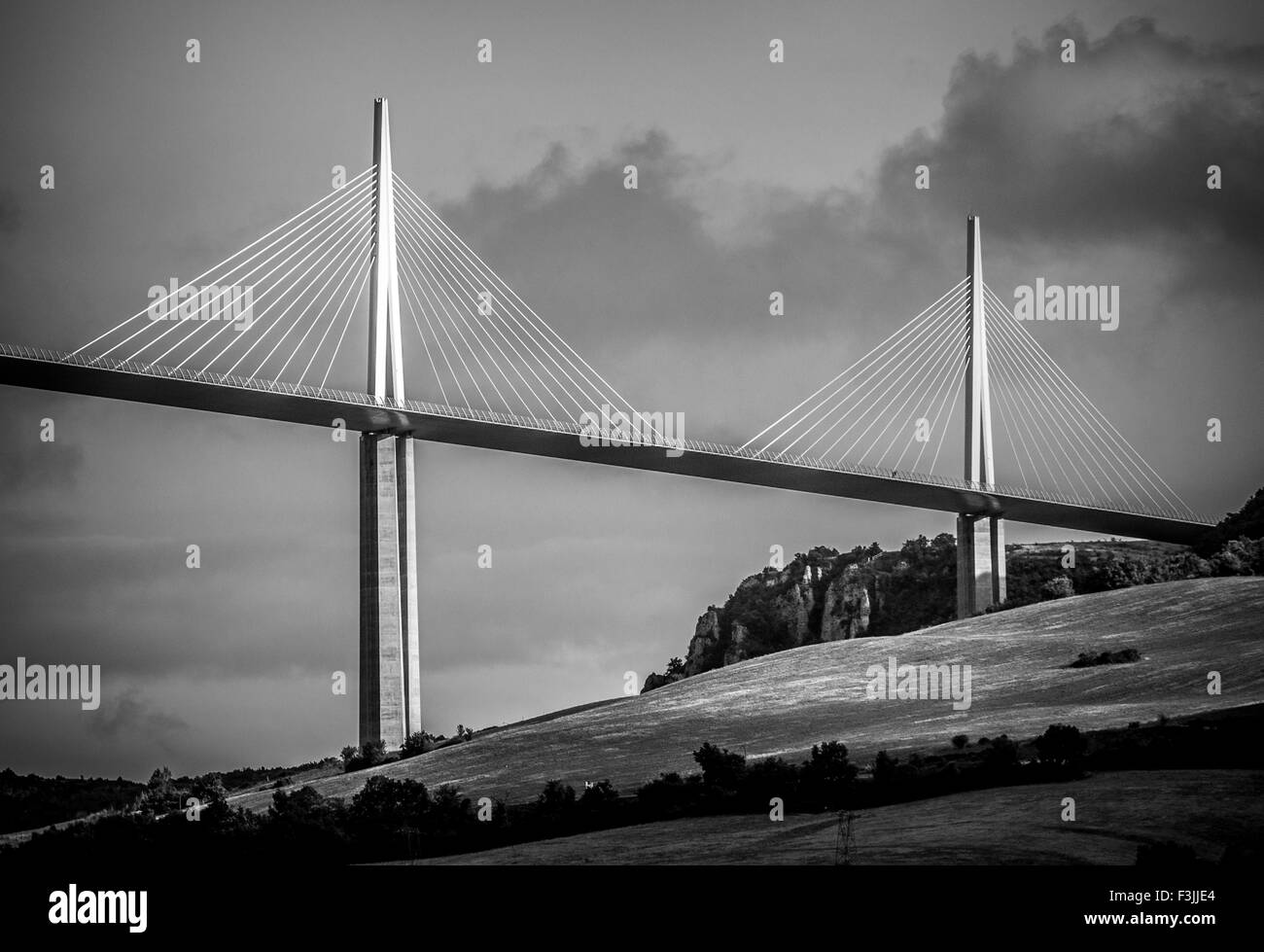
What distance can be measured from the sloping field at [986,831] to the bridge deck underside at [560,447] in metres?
35.4

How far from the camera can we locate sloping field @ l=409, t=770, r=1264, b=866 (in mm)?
43156

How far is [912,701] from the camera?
229ft

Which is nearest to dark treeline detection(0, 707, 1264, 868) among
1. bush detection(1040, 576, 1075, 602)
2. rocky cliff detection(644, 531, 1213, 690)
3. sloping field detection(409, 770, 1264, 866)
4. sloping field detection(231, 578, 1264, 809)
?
sloping field detection(409, 770, 1264, 866)

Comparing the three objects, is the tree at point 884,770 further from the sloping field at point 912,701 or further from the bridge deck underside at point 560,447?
the bridge deck underside at point 560,447

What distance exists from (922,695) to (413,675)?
24.8 meters

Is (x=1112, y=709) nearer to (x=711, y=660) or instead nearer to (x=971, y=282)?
(x=971, y=282)

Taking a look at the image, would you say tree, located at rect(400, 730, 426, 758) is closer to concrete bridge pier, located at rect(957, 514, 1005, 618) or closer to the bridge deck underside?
the bridge deck underside

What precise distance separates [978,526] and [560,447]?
2823 centimetres

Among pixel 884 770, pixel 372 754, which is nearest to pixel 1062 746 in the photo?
pixel 884 770

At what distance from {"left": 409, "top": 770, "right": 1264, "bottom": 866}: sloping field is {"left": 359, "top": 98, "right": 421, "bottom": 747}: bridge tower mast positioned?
32524mm

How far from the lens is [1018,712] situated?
211ft

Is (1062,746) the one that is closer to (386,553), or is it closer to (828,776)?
(828,776)
